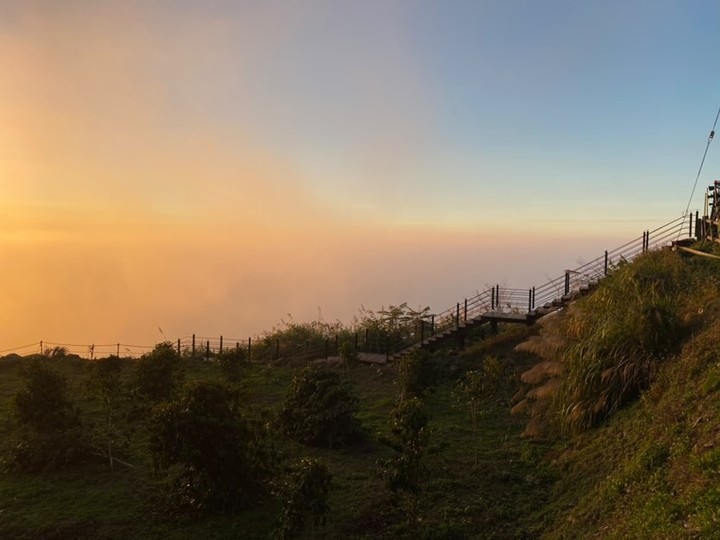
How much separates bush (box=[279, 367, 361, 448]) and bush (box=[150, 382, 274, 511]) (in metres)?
2.68

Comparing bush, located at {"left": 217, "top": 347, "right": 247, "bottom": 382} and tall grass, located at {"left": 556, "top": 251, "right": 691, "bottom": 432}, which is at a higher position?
tall grass, located at {"left": 556, "top": 251, "right": 691, "bottom": 432}

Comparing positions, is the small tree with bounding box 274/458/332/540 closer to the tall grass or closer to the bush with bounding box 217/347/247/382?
the tall grass

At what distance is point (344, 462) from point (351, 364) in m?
9.85

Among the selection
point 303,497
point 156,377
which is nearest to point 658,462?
point 303,497

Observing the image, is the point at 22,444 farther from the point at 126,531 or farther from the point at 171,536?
the point at 171,536

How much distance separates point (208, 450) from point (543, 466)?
533 cm

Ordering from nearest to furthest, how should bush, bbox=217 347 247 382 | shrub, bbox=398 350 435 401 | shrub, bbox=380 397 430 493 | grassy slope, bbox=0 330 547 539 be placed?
1. shrub, bbox=380 397 430 493
2. grassy slope, bbox=0 330 547 539
3. shrub, bbox=398 350 435 401
4. bush, bbox=217 347 247 382

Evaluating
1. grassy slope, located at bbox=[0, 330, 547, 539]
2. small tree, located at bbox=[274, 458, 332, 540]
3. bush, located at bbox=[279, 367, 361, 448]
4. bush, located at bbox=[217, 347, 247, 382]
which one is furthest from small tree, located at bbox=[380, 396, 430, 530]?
bush, located at bbox=[217, 347, 247, 382]

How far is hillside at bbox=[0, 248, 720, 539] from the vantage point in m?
5.69

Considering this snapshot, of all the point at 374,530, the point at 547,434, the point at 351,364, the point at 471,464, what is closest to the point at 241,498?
the point at 374,530

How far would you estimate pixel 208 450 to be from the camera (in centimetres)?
753

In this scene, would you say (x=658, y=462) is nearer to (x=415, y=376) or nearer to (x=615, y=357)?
(x=615, y=357)

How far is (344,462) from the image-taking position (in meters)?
9.84

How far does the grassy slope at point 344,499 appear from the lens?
23.2ft
